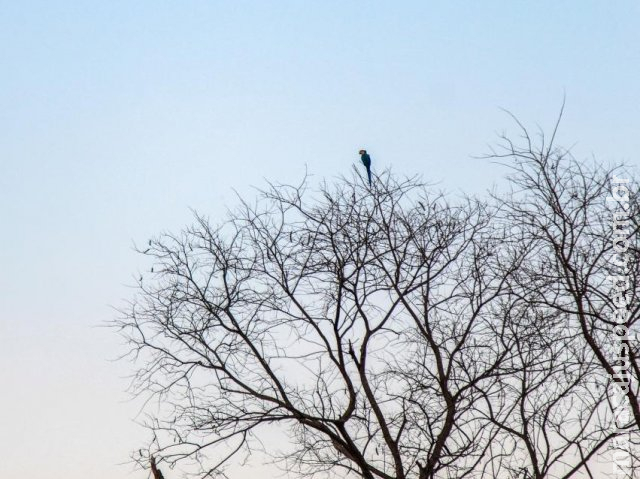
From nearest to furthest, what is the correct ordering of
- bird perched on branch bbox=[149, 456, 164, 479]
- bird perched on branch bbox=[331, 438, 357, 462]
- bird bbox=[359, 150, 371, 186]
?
bird perched on branch bbox=[149, 456, 164, 479] < bird perched on branch bbox=[331, 438, 357, 462] < bird bbox=[359, 150, 371, 186]

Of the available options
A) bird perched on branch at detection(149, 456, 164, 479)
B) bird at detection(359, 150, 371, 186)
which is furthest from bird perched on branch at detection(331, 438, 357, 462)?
bird at detection(359, 150, 371, 186)

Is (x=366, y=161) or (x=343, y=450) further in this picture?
(x=366, y=161)

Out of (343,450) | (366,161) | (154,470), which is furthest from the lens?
(366,161)

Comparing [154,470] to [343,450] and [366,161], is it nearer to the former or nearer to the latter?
[343,450]

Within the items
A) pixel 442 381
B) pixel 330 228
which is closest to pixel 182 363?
pixel 330 228

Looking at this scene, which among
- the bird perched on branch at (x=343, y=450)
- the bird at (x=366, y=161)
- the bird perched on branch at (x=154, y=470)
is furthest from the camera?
the bird at (x=366, y=161)

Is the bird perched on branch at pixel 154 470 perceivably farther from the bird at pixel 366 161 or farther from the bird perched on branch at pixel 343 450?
the bird at pixel 366 161

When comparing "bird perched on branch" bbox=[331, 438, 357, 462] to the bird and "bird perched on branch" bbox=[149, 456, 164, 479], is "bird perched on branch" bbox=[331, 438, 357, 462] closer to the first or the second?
"bird perched on branch" bbox=[149, 456, 164, 479]

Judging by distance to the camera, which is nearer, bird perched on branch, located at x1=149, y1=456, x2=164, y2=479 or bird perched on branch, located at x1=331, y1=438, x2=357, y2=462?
bird perched on branch, located at x1=149, y1=456, x2=164, y2=479

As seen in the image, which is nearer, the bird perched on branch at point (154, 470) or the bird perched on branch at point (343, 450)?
the bird perched on branch at point (154, 470)

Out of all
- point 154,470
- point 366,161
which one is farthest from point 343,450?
point 366,161

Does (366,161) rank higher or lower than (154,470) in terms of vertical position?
higher

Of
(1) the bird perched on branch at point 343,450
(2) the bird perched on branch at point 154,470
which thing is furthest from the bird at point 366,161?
(2) the bird perched on branch at point 154,470

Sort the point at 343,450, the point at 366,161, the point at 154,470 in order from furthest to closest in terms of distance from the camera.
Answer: the point at 366,161 → the point at 343,450 → the point at 154,470
